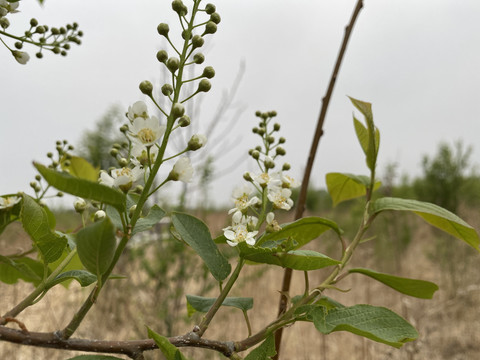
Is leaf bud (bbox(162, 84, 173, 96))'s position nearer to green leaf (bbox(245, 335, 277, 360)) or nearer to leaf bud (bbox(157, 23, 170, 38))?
leaf bud (bbox(157, 23, 170, 38))

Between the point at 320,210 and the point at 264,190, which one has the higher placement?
the point at 320,210

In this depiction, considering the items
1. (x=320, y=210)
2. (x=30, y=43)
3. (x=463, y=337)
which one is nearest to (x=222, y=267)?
(x=30, y=43)

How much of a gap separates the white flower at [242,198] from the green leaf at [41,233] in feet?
0.51

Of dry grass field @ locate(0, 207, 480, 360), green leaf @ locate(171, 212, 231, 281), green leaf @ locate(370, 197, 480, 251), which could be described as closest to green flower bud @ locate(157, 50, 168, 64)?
green leaf @ locate(171, 212, 231, 281)

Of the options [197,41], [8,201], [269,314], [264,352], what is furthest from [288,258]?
[269,314]

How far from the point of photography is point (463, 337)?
126 inches

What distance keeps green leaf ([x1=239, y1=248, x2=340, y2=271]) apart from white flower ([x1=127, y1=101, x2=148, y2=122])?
0.12 m

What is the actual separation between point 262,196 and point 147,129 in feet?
0.54

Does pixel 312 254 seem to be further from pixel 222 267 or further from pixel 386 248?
pixel 386 248

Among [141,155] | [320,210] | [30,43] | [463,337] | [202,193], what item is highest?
[320,210]

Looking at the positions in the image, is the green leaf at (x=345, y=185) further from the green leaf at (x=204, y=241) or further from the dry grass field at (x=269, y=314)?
the dry grass field at (x=269, y=314)

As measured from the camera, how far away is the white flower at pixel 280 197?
0.45m

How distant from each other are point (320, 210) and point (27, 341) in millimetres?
9735

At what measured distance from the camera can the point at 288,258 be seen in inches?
13.6
